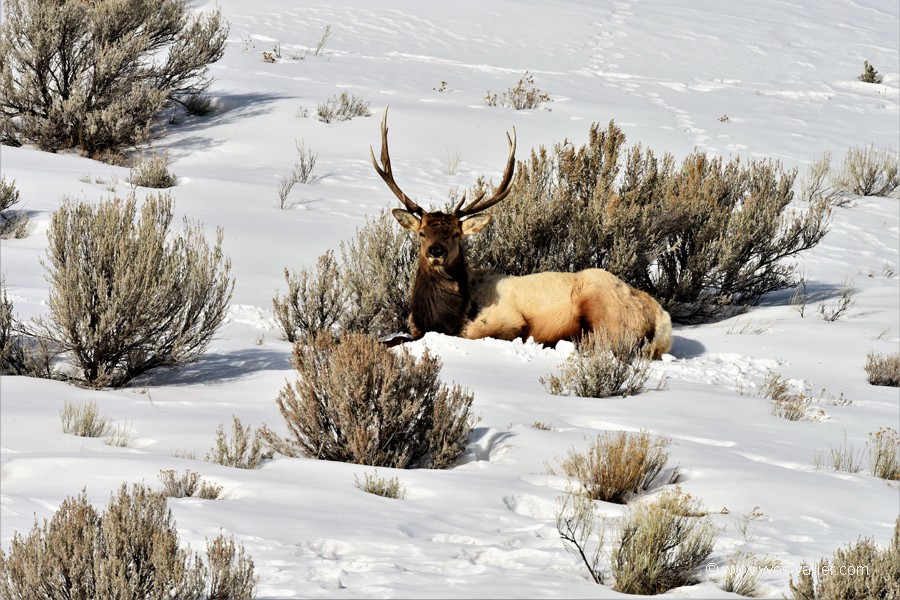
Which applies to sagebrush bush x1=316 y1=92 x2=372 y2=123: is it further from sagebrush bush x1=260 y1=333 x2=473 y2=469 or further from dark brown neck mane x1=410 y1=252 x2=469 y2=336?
sagebrush bush x1=260 y1=333 x2=473 y2=469

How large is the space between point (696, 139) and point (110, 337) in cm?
1322

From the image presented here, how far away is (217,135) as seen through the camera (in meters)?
16.4

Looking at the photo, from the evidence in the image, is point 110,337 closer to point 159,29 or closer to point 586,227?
point 586,227

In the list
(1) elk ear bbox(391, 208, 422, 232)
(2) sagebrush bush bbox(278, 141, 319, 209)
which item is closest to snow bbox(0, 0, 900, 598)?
(2) sagebrush bush bbox(278, 141, 319, 209)

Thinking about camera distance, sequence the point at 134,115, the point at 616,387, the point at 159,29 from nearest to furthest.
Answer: the point at 616,387 < the point at 134,115 < the point at 159,29

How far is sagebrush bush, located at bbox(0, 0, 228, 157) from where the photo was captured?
49.8ft

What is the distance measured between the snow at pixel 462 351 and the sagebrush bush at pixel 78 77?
1.91 feet

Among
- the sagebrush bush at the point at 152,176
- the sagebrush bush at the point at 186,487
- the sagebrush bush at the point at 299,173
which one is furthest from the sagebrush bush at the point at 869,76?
the sagebrush bush at the point at 186,487

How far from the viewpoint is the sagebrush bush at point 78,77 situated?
15.2m

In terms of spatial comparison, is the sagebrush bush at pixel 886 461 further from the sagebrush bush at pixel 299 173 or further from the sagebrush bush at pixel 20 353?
the sagebrush bush at pixel 299 173

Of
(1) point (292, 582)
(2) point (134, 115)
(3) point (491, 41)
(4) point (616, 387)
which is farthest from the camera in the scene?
(3) point (491, 41)

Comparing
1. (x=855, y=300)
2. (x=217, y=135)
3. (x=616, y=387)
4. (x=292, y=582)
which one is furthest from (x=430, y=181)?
(x=292, y=582)

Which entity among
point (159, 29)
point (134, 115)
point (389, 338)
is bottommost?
point (389, 338)

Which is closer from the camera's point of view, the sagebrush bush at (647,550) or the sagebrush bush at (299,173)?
the sagebrush bush at (647,550)
